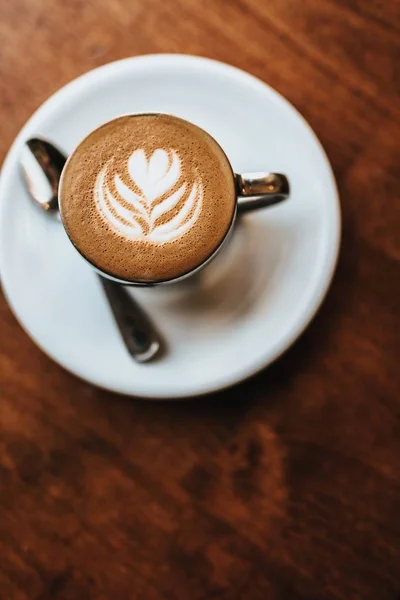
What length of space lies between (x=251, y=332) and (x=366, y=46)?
45cm

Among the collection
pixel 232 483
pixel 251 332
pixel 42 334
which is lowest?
pixel 232 483

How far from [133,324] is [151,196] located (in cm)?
17

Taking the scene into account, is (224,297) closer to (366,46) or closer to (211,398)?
(211,398)

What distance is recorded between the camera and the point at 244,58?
88 cm

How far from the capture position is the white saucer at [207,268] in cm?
78

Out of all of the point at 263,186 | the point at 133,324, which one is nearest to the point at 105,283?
the point at 133,324

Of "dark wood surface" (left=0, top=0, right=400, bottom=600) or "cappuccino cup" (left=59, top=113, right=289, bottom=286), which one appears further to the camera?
"dark wood surface" (left=0, top=0, right=400, bottom=600)

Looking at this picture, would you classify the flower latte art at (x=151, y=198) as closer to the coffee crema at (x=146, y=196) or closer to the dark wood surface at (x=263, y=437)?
the coffee crema at (x=146, y=196)

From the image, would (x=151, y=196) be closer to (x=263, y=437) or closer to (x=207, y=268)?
(x=207, y=268)

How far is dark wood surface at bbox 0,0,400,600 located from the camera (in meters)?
0.84

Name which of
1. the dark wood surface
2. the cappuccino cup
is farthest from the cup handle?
the dark wood surface

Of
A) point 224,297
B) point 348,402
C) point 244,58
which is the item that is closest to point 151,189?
point 224,297

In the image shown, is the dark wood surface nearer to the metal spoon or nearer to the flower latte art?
the metal spoon

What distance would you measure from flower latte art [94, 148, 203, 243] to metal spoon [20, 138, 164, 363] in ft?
0.32
